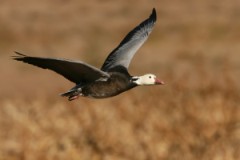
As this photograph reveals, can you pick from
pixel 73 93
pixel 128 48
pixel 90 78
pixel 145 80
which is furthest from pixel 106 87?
pixel 128 48

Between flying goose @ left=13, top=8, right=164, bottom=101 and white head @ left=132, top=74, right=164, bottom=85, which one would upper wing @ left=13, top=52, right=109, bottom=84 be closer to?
flying goose @ left=13, top=8, right=164, bottom=101

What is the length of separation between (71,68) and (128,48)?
1317 mm

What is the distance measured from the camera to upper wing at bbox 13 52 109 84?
320 inches

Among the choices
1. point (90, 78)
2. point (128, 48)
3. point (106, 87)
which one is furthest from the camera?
point (128, 48)

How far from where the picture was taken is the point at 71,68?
834 centimetres

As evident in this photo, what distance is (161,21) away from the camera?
3103 cm

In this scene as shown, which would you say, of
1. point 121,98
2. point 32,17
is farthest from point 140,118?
point 32,17

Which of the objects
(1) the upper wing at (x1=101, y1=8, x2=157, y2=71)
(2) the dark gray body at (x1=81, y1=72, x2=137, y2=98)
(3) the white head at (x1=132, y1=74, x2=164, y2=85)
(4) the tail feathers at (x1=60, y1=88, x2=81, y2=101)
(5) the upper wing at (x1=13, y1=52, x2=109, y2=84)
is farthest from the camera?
(1) the upper wing at (x1=101, y1=8, x2=157, y2=71)

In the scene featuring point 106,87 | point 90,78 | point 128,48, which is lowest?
point 106,87

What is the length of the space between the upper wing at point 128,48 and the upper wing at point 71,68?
0.58 m

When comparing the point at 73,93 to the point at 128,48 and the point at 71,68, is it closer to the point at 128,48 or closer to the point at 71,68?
the point at 71,68

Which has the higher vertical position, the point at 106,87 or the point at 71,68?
the point at 71,68

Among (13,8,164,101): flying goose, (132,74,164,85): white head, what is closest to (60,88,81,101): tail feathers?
(13,8,164,101): flying goose

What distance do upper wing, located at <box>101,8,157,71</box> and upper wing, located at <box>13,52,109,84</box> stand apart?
579 millimetres
